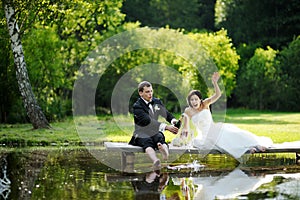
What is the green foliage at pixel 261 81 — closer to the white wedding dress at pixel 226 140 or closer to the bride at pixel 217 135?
the bride at pixel 217 135

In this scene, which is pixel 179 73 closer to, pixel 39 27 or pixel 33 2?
pixel 39 27

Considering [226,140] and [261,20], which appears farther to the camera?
[261,20]

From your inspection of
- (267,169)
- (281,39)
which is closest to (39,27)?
(267,169)

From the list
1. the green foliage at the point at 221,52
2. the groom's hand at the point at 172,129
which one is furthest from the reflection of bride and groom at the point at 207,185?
the green foliage at the point at 221,52

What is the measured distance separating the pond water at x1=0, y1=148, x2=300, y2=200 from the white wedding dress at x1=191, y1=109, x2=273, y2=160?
0.29 metres

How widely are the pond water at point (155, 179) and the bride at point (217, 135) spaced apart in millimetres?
296

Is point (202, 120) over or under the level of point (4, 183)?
over

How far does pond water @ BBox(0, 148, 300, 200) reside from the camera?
24.7ft

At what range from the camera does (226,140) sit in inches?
410

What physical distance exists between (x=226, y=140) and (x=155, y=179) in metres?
2.15

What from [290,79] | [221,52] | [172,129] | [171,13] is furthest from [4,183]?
[171,13]

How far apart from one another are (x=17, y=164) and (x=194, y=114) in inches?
130

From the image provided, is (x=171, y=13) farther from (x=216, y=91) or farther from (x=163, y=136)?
(x=163, y=136)

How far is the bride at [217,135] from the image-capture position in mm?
10312
